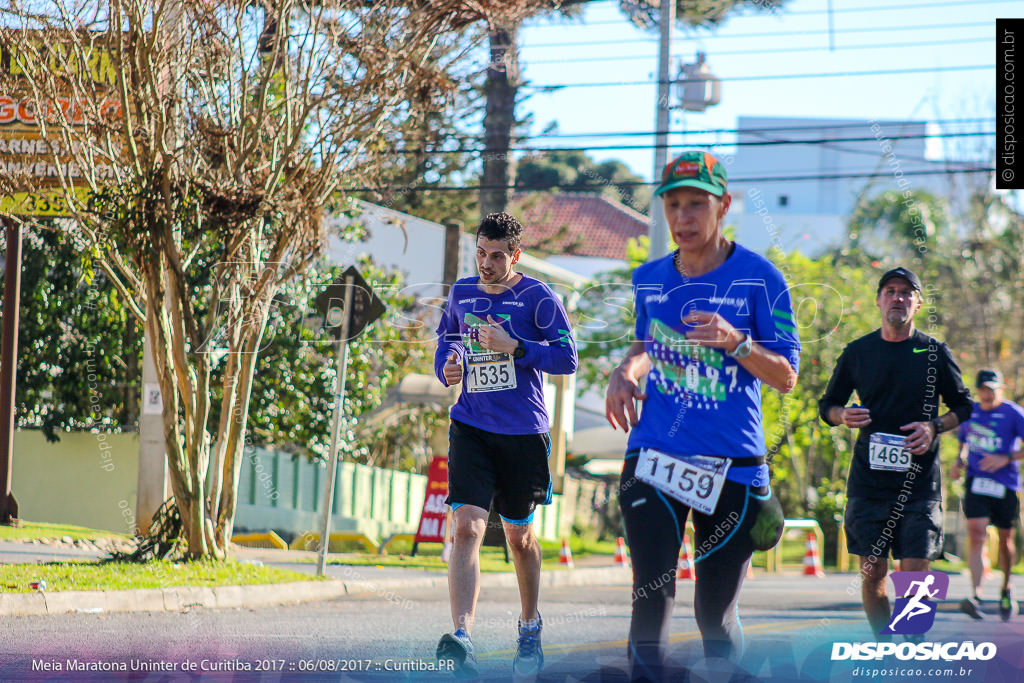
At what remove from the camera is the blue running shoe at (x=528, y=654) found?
5324 mm

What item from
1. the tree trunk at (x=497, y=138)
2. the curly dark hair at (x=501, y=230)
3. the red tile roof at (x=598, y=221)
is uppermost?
the red tile roof at (x=598, y=221)

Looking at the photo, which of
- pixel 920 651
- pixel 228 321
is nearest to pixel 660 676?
A: pixel 920 651

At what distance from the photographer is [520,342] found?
5.56 metres

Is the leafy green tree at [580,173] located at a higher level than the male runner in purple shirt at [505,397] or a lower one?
higher

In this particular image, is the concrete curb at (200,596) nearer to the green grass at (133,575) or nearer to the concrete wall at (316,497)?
the green grass at (133,575)

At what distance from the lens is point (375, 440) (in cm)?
2417

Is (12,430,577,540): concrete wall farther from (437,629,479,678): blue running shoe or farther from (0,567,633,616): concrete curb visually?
(437,629,479,678): blue running shoe

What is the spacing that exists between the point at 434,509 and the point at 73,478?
5.09m

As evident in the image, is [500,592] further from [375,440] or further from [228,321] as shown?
[375,440]

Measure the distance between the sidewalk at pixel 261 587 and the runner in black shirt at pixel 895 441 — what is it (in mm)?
4218

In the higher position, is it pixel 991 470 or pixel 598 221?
pixel 598 221

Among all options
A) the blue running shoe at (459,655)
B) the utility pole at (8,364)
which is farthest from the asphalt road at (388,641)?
the utility pole at (8,364)

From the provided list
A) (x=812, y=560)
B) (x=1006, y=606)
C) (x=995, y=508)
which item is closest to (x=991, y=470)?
(x=995, y=508)

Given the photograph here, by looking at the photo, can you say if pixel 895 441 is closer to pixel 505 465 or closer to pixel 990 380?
pixel 505 465
